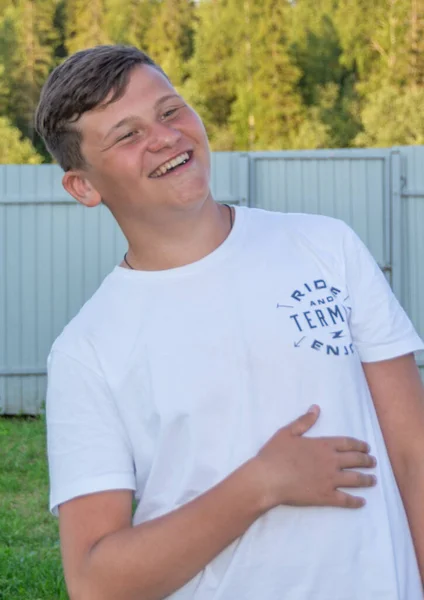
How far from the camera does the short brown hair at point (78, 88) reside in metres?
1.69

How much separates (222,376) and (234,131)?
43178 millimetres

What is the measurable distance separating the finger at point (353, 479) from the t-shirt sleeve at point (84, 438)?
0.33m

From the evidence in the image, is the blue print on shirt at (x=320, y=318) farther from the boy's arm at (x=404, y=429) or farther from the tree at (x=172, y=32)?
the tree at (x=172, y=32)

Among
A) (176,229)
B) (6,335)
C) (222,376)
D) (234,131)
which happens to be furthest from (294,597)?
(234,131)

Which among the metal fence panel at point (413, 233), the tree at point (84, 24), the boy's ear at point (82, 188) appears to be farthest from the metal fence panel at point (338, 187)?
the tree at point (84, 24)

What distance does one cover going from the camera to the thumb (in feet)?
4.94

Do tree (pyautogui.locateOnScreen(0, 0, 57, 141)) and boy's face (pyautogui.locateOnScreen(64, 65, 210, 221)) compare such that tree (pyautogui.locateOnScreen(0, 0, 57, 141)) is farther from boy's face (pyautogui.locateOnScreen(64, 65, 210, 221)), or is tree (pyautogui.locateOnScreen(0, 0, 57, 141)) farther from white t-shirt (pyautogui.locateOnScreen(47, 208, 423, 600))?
white t-shirt (pyautogui.locateOnScreen(47, 208, 423, 600))

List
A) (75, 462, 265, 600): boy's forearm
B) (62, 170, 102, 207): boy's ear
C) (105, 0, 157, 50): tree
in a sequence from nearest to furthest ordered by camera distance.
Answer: (75, 462, 265, 600): boy's forearm
(62, 170, 102, 207): boy's ear
(105, 0, 157, 50): tree

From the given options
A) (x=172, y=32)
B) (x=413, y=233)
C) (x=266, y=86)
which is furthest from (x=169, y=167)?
(x=172, y=32)

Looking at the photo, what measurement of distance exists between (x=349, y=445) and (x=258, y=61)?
4474 centimetres

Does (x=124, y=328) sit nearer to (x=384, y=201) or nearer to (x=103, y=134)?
(x=103, y=134)

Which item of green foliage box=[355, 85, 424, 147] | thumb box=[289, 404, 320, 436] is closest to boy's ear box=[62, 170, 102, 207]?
thumb box=[289, 404, 320, 436]

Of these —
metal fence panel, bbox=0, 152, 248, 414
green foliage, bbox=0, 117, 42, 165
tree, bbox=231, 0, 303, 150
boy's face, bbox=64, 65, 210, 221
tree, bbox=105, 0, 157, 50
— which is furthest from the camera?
tree, bbox=105, 0, 157, 50

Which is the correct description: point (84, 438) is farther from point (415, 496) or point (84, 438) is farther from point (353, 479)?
point (415, 496)
